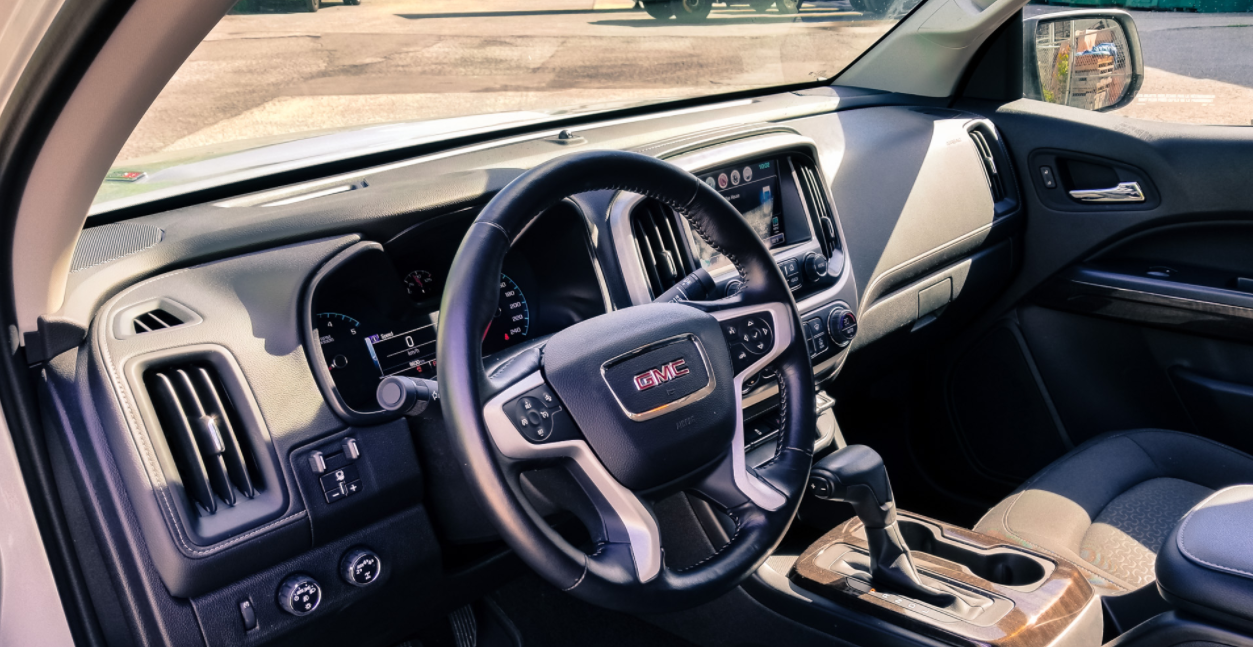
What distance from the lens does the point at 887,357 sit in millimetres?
2781

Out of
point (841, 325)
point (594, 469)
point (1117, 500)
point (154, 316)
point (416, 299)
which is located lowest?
point (1117, 500)

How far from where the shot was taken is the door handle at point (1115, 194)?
2818 mm

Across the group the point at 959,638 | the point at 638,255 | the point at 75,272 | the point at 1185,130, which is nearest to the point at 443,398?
the point at 75,272

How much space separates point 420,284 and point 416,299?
0.03 metres

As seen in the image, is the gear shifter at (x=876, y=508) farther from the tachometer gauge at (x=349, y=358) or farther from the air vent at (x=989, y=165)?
the air vent at (x=989, y=165)

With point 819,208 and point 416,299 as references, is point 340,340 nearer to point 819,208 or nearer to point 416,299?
point 416,299

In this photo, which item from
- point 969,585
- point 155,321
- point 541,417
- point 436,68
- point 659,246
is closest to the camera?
point 541,417

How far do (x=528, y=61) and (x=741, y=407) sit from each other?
230cm

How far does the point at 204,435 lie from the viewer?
138cm

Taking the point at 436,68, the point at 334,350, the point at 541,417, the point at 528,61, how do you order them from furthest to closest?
the point at 528,61, the point at 436,68, the point at 334,350, the point at 541,417

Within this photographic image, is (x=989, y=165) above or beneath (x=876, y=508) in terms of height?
above

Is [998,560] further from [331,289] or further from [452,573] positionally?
[331,289]

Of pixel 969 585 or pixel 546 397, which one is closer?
pixel 546 397

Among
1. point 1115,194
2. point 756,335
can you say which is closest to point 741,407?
point 756,335
